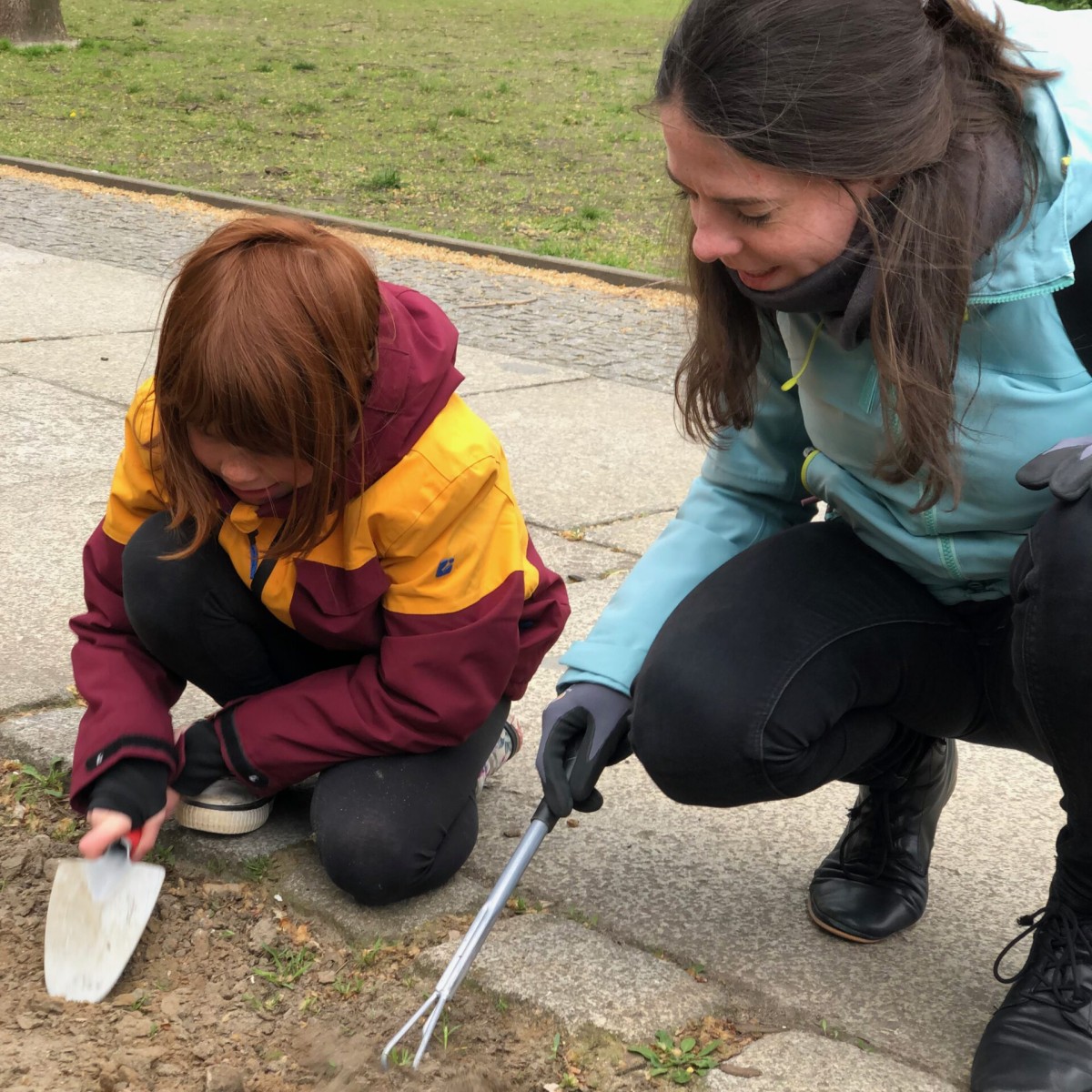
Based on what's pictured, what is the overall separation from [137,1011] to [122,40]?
17371 millimetres

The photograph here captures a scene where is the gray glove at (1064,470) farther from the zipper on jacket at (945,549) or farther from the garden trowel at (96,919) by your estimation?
the garden trowel at (96,919)

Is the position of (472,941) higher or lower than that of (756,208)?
lower

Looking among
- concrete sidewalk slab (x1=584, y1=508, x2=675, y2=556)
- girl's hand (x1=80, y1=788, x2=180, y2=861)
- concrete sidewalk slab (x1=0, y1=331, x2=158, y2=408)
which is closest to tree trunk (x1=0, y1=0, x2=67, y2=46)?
concrete sidewalk slab (x1=0, y1=331, x2=158, y2=408)

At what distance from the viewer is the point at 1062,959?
173 cm

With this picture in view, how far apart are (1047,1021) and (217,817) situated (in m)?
1.16

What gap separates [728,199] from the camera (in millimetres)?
1660

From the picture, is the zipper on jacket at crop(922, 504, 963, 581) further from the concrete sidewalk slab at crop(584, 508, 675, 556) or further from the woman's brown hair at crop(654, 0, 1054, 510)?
the concrete sidewalk slab at crop(584, 508, 675, 556)

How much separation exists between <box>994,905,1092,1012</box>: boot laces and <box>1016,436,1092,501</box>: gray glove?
0.52 meters

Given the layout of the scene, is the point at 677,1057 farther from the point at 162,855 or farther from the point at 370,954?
the point at 162,855

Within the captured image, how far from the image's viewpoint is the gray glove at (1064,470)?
1.58 m

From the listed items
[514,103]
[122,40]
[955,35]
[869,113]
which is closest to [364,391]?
[869,113]

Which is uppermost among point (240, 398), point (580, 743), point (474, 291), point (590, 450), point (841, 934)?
point (240, 398)

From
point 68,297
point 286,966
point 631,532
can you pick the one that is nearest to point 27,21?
point 68,297

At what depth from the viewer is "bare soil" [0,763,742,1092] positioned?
1.68 m
